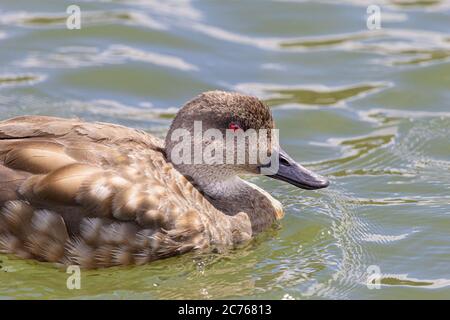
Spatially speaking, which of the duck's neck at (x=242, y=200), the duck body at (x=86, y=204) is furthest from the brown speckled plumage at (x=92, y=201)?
the duck's neck at (x=242, y=200)

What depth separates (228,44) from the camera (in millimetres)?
12914

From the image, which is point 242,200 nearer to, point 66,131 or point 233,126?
point 233,126

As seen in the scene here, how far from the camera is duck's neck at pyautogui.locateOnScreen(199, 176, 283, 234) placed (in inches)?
338

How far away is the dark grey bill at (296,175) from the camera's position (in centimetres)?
858

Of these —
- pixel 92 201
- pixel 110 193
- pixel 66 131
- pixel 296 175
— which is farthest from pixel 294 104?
pixel 92 201

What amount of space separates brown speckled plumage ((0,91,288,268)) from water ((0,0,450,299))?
18 cm

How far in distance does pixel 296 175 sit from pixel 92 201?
6.11 ft

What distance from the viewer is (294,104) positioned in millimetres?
11602

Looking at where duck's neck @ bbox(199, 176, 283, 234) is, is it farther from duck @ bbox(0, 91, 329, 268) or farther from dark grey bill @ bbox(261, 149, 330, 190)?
dark grey bill @ bbox(261, 149, 330, 190)

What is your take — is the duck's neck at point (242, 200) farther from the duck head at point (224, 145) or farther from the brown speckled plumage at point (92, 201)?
the brown speckled plumage at point (92, 201)

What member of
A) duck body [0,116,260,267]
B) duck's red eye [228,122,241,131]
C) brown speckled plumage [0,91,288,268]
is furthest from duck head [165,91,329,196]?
duck body [0,116,260,267]

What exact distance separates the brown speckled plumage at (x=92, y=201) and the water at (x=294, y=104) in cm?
18

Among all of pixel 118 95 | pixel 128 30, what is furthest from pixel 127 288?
pixel 128 30
